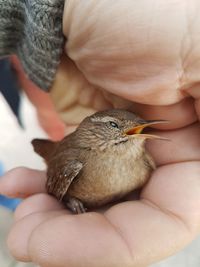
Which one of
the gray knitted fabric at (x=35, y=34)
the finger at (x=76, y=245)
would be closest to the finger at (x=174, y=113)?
the gray knitted fabric at (x=35, y=34)

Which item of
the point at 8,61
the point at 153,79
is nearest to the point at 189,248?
the point at 153,79

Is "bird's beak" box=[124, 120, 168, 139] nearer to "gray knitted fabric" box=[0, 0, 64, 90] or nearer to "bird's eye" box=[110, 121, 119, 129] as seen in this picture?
"bird's eye" box=[110, 121, 119, 129]

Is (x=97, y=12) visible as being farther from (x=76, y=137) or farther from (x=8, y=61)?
(x=8, y=61)

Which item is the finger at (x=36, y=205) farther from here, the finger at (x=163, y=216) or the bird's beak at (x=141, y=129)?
the bird's beak at (x=141, y=129)

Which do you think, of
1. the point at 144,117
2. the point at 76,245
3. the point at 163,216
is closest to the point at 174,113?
the point at 144,117

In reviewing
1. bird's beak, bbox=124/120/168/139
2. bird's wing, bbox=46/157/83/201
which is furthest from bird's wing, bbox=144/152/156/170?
bird's wing, bbox=46/157/83/201

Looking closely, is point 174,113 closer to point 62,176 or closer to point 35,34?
point 62,176
